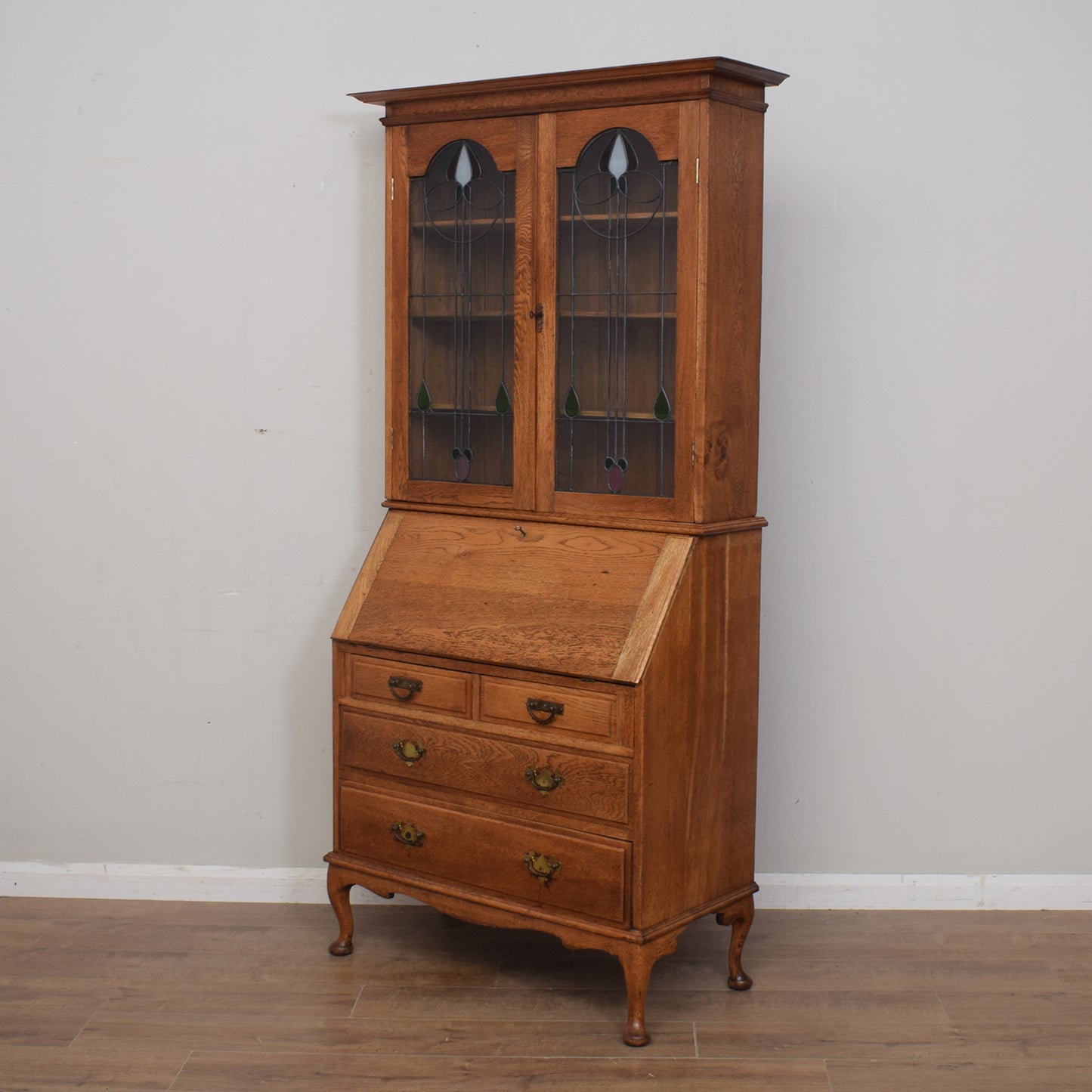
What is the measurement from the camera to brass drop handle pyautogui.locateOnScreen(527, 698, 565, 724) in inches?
109

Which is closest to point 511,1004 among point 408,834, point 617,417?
point 408,834

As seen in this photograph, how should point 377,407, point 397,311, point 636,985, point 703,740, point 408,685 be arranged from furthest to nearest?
point 377,407
point 397,311
point 408,685
point 703,740
point 636,985

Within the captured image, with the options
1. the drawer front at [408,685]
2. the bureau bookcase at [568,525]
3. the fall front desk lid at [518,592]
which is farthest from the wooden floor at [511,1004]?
the fall front desk lid at [518,592]

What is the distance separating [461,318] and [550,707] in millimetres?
904

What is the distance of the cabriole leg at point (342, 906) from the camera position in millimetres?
3125

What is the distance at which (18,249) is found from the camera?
3449 millimetres

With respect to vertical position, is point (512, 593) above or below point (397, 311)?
below

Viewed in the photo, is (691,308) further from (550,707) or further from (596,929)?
(596,929)

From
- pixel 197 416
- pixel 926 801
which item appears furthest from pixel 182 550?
pixel 926 801

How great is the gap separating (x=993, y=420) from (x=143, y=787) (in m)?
2.34

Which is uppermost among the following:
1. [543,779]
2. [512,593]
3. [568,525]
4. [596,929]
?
[568,525]

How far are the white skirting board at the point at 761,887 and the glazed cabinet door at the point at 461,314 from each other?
1.12 m

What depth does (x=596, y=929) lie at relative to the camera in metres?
2.74

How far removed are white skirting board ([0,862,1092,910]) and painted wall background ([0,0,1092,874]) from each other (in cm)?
4
